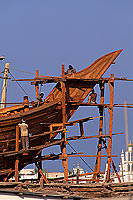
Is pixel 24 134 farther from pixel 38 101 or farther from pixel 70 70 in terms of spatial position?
pixel 70 70

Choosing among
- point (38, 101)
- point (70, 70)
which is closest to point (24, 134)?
point (38, 101)

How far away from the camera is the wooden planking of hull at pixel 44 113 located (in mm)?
28562

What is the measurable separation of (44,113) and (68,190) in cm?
458

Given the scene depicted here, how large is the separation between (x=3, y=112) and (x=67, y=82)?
13.2 feet

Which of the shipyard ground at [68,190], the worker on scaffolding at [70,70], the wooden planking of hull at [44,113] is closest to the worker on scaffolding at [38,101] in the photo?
the wooden planking of hull at [44,113]

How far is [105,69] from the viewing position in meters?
31.6

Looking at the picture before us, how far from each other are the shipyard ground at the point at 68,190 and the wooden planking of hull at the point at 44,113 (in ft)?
8.84

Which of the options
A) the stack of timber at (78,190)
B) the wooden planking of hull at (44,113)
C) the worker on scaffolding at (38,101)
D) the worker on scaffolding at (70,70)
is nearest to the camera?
the stack of timber at (78,190)

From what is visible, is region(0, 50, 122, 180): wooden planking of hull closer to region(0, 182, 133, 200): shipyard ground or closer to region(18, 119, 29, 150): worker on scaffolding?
region(18, 119, 29, 150): worker on scaffolding

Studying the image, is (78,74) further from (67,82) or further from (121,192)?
(121,192)

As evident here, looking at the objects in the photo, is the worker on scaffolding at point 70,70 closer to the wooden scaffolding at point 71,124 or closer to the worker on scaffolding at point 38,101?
the wooden scaffolding at point 71,124

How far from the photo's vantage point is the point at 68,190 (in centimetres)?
2777

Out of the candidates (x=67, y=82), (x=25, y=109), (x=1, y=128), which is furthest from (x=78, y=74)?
(x=1, y=128)

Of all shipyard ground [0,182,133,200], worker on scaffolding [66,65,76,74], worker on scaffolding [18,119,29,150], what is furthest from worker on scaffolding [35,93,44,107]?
shipyard ground [0,182,133,200]
